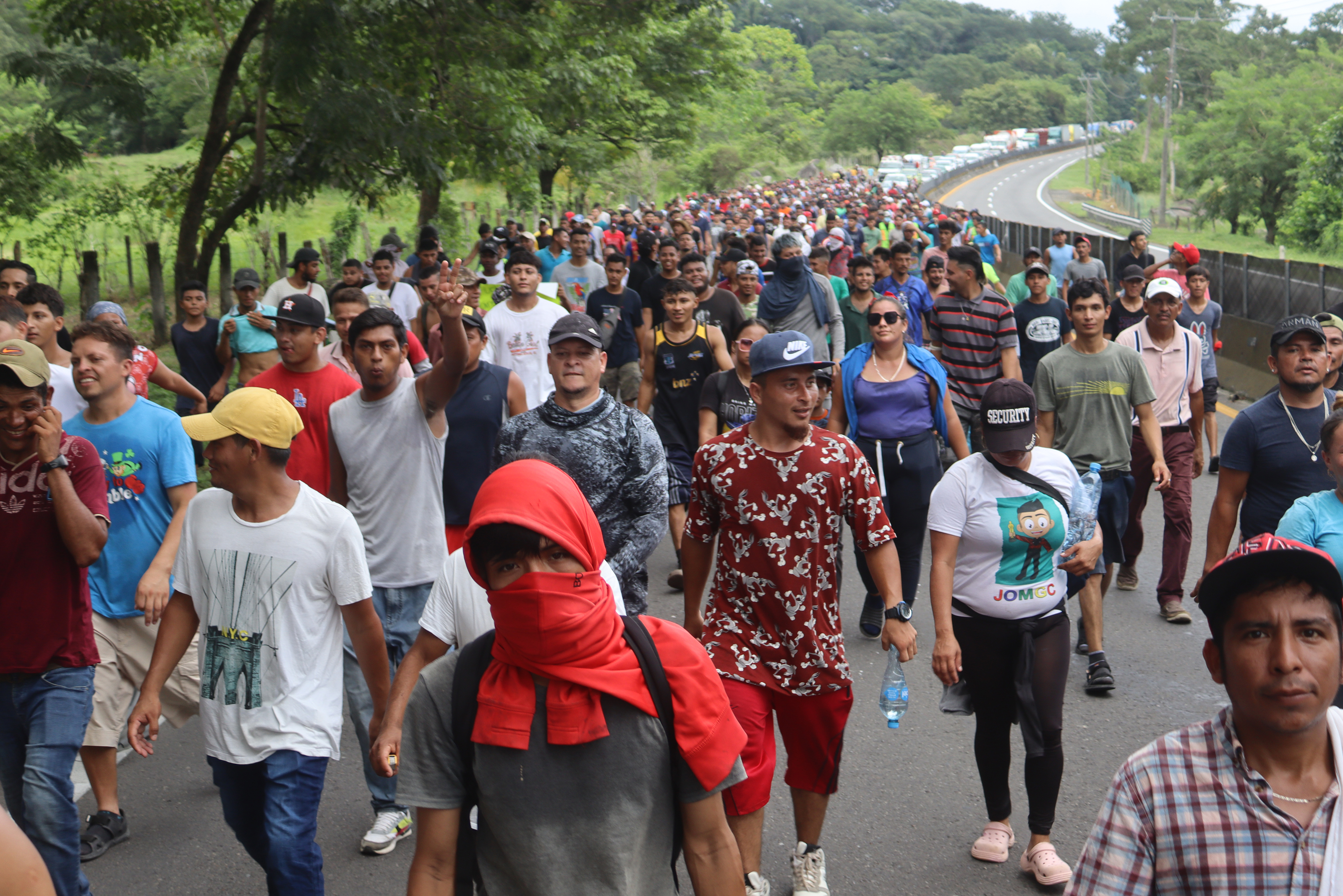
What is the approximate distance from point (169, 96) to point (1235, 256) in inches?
1419

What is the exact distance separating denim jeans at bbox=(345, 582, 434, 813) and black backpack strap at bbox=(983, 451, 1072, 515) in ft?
7.43

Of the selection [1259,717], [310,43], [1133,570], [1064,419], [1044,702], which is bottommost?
[1133,570]

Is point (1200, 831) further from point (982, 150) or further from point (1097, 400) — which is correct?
point (982, 150)

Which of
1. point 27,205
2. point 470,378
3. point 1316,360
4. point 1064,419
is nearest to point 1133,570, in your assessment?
point 1064,419

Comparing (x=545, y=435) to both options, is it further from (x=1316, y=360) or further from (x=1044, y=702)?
(x=1316, y=360)

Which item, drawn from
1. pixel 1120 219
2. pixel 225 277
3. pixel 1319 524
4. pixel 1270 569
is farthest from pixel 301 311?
pixel 1120 219

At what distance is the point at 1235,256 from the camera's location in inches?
698

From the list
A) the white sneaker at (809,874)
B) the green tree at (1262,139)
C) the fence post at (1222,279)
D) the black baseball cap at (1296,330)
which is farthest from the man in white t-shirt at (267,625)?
the green tree at (1262,139)

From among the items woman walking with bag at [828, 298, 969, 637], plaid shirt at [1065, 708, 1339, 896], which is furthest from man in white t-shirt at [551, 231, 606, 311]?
plaid shirt at [1065, 708, 1339, 896]

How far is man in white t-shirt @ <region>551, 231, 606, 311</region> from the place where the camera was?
43.3 ft

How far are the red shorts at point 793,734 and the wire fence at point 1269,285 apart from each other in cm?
938

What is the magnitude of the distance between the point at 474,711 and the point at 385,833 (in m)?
2.72

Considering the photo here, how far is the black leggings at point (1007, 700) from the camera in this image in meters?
4.62

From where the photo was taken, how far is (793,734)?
450cm
